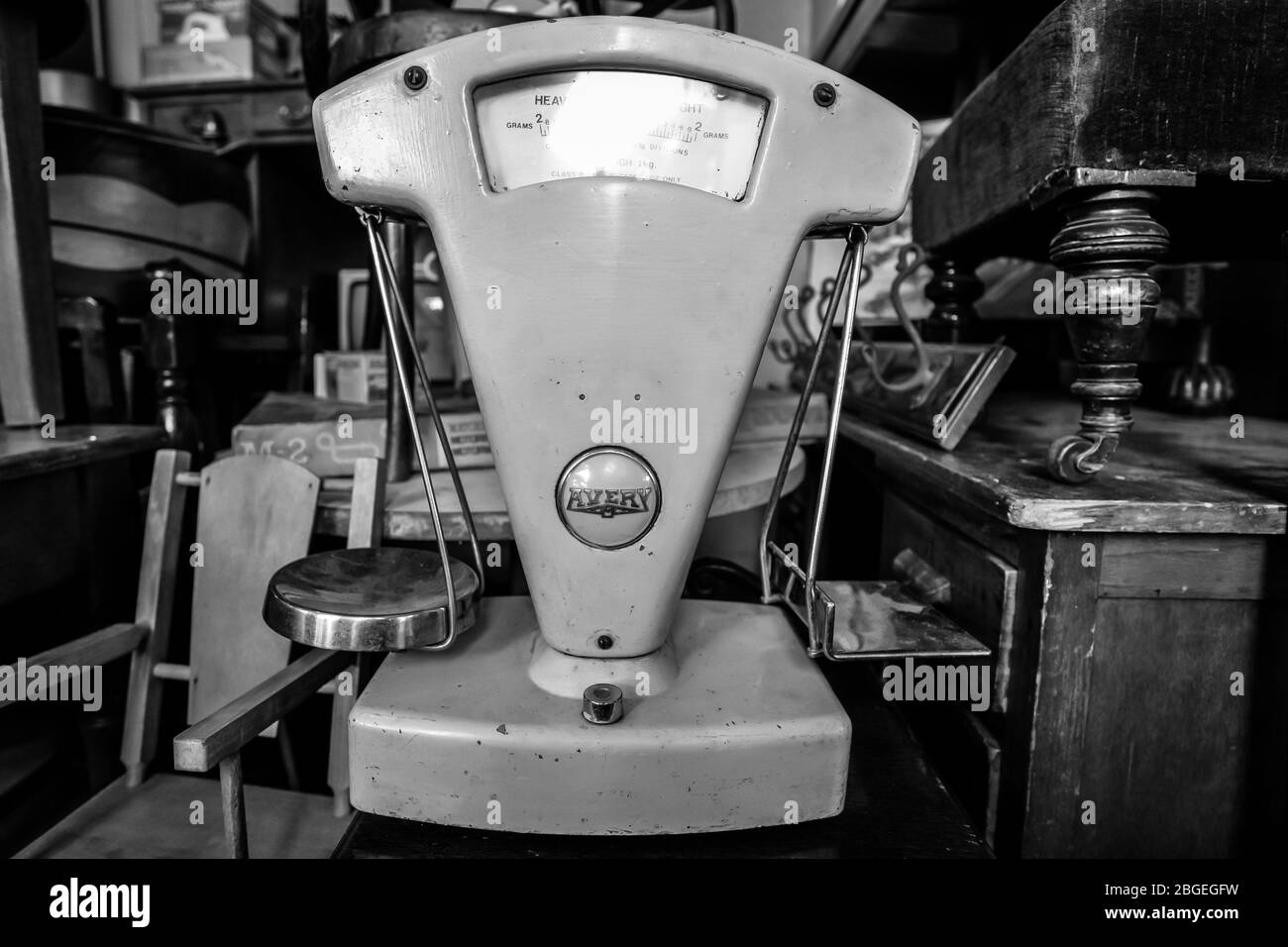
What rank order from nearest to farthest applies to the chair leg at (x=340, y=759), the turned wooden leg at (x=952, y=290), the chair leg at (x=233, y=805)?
the chair leg at (x=233, y=805)
the chair leg at (x=340, y=759)
the turned wooden leg at (x=952, y=290)

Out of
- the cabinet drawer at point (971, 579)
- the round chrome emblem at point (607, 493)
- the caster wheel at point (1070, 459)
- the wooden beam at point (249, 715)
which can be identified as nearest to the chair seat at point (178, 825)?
the wooden beam at point (249, 715)

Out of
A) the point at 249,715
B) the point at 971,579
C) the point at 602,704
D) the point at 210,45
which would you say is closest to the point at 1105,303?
the point at 971,579

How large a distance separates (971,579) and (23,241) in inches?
51.2

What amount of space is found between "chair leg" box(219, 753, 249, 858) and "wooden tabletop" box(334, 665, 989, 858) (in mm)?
109

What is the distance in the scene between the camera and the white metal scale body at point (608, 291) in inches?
22.6

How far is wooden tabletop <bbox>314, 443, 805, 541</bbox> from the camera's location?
902mm

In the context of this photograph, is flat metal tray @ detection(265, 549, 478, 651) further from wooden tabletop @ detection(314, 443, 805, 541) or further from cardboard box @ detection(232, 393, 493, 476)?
cardboard box @ detection(232, 393, 493, 476)

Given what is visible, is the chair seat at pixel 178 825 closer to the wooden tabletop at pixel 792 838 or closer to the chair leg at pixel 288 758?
the chair leg at pixel 288 758

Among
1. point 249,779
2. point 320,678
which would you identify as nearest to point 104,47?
point 249,779

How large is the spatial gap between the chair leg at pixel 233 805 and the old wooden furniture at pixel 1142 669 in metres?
0.70

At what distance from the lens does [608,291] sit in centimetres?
59

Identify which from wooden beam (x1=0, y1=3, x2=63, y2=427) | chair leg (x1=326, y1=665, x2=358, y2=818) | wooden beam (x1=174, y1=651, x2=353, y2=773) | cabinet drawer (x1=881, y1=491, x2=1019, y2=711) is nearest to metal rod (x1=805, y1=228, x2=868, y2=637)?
cabinet drawer (x1=881, y1=491, x2=1019, y2=711)

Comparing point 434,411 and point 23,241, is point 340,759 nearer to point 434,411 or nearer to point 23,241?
point 434,411
